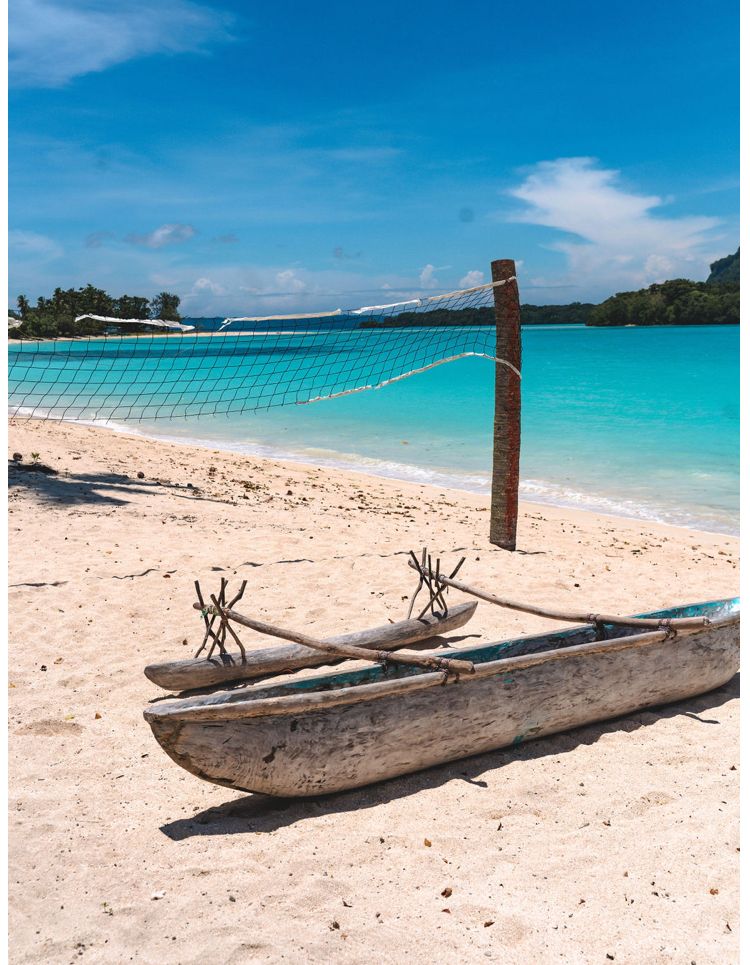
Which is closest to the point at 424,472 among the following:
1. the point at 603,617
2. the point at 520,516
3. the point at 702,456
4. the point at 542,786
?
the point at 520,516

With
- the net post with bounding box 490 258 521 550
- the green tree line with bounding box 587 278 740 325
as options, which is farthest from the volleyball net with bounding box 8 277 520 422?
the green tree line with bounding box 587 278 740 325

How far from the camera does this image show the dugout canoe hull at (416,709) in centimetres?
311

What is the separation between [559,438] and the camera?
58.4 feet

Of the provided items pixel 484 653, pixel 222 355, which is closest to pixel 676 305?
pixel 222 355

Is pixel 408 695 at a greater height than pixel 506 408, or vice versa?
pixel 506 408

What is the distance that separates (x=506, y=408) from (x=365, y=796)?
4632mm

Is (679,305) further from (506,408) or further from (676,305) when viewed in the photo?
(506,408)

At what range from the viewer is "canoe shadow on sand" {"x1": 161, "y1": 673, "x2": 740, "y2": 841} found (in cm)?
323

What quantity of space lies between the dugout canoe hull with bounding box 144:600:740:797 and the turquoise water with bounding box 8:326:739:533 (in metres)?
6.18

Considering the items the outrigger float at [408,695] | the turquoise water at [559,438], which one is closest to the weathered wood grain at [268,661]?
the outrigger float at [408,695]

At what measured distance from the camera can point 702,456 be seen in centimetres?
1523

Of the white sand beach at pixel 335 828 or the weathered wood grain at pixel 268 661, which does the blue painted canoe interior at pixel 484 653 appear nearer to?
the weathered wood grain at pixel 268 661

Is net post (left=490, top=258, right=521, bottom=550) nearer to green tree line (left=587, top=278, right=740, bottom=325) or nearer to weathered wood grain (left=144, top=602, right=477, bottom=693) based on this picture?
weathered wood grain (left=144, top=602, right=477, bottom=693)

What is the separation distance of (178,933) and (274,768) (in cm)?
74
